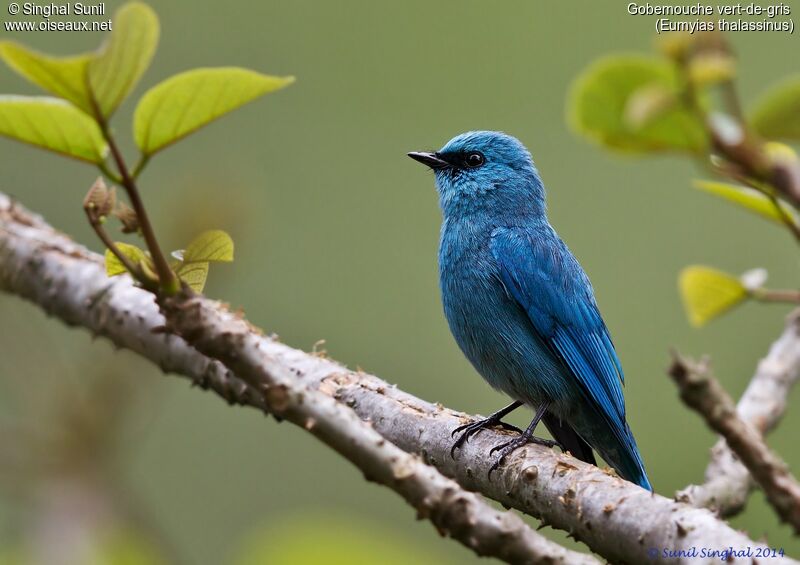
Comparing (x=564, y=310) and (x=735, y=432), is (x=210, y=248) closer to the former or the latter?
(x=735, y=432)

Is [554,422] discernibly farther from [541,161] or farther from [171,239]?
[541,161]

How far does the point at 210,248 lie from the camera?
6.70 ft

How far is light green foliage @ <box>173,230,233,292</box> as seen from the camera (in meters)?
2.02

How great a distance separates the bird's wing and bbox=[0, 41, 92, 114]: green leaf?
3.12 metres

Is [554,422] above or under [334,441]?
under

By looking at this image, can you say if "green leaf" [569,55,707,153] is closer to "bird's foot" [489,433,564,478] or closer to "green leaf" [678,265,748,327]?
"green leaf" [678,265,748,327]

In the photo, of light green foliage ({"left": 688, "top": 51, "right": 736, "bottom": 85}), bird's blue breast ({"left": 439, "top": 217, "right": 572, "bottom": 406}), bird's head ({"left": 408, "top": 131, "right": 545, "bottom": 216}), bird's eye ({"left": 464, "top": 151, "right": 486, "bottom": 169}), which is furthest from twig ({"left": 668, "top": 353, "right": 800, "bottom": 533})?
bird's eye ({"left": 464, "top": 151, "right": 486, "bottom": 169})

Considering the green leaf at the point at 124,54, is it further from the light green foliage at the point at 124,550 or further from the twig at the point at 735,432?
the twig at the point at 735,432

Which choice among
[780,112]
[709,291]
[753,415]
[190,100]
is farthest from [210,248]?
[753,415]

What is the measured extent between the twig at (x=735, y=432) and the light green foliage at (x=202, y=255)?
1.02 meters

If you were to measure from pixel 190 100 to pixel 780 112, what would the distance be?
1.05 meters

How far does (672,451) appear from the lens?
705 centimetres

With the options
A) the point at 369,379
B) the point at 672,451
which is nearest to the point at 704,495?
the point at 369,379

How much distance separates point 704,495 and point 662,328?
177 inches
